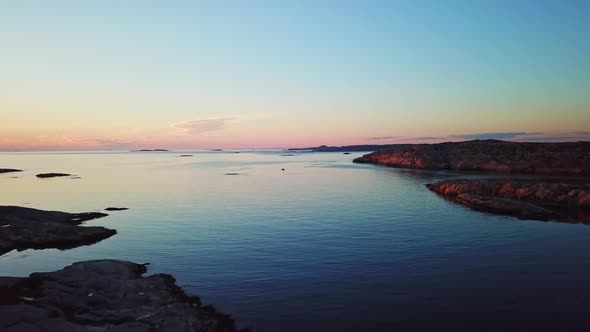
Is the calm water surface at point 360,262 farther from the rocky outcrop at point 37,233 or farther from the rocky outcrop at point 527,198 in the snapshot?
the rocky outcrop at point 527,198

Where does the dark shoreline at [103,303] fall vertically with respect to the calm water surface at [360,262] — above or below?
above

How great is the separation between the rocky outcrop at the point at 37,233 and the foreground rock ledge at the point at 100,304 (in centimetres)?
1326

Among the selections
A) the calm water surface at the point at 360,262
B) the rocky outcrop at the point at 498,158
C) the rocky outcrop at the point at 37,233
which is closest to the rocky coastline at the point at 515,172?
the rocky outcrop at the point at 498,158

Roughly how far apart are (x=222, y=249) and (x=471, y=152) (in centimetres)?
12599

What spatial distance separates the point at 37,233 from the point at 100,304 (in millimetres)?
22346

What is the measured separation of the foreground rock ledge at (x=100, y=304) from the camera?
16828 millimetres

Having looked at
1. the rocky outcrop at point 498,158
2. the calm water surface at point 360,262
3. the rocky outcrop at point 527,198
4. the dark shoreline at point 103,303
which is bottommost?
the calm water surface at point 360,262

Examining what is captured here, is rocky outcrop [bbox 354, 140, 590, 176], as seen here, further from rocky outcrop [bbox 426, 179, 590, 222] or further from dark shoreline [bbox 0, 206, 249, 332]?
dark shoreline [bbox 0, 206, 249, 332]

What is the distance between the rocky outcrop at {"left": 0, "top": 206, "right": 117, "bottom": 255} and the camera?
34.5m

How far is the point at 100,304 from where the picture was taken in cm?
1922

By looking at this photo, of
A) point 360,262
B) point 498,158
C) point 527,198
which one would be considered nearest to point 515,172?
point 498,158

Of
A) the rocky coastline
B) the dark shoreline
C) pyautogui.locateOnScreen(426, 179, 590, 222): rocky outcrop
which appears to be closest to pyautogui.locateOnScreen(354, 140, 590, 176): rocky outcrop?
the rocky coastline

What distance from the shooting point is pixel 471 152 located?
13862cm

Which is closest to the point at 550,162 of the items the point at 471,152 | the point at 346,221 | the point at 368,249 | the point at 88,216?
the point at 471,152
